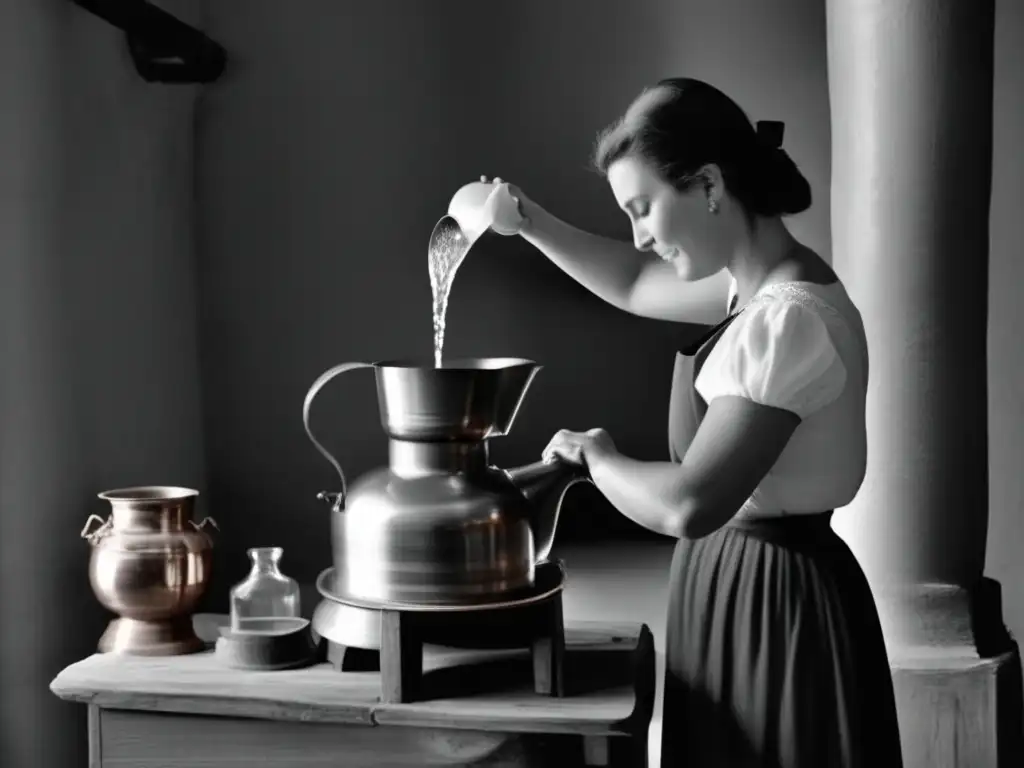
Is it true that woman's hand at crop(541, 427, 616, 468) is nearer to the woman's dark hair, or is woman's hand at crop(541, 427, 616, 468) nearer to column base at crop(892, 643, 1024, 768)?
the woman's dark hair

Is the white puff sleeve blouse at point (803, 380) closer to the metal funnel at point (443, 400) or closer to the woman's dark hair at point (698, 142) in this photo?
Result: the woman's dark hair at point (698, 142)

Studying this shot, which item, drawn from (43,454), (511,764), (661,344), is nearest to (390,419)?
(511,764)

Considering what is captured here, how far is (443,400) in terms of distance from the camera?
150cm

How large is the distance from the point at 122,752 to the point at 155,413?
0.74 m

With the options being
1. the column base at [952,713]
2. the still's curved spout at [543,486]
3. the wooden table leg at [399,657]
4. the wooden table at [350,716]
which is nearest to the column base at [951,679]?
the column base at [952,713]

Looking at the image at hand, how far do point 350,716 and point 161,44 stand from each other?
1211mm

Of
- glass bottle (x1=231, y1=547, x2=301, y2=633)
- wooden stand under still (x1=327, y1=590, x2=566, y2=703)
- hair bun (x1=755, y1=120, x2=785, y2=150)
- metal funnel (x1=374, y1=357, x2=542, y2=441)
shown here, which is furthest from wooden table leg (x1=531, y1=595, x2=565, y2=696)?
hair bun (x1=755, y1=120, x2=785, y2=150)

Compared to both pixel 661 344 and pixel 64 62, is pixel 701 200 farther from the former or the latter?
pixel 64 62

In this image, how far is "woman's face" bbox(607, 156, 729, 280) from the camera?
4.78 feet

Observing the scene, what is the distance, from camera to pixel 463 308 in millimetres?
2195

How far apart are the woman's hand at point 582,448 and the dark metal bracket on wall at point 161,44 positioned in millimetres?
981

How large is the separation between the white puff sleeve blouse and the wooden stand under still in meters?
0.30

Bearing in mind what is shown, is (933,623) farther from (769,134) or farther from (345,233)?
(345,233)

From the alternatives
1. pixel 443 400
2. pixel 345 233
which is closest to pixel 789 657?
pixel 443 400
